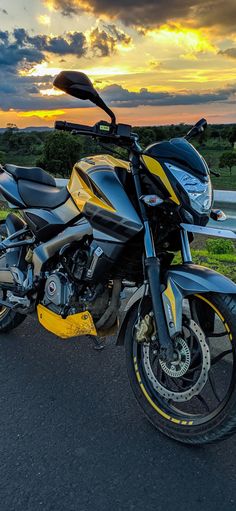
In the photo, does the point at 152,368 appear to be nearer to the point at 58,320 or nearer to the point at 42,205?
the point at 58,320

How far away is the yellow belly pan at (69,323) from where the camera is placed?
10.2ft

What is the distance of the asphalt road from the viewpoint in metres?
2.34

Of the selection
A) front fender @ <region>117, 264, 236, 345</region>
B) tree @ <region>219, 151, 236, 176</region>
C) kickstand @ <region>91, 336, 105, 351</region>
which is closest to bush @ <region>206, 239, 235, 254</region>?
tree @ <region>219, 151, 236, 176</region>

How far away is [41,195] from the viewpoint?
3.53 metres

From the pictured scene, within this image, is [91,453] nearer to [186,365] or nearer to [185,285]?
[186,365]

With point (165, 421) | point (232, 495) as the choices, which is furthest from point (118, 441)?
point (232, 495)

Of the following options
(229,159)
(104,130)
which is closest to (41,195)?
(104,130)

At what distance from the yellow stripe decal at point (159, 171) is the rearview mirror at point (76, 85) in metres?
0.40

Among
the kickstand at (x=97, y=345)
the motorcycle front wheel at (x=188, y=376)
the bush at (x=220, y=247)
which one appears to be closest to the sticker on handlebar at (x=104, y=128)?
the motorcycle front wheel at (x=188, y=376)

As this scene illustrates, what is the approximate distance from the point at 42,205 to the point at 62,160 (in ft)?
14.9

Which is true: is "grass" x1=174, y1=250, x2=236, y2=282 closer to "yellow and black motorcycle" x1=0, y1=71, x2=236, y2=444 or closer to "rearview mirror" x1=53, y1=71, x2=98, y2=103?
"yellow and black motorcycle" x1=0, y1=71, x2=236, y2=444

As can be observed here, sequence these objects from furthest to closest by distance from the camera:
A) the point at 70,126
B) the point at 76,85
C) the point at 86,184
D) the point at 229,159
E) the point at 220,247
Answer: the point at 229,159, the point at 220,247, the point at 86,184, the point at 70,126, the point at 76,85

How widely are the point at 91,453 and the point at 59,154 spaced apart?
5.92 metres

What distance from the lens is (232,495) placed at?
2357 mm
